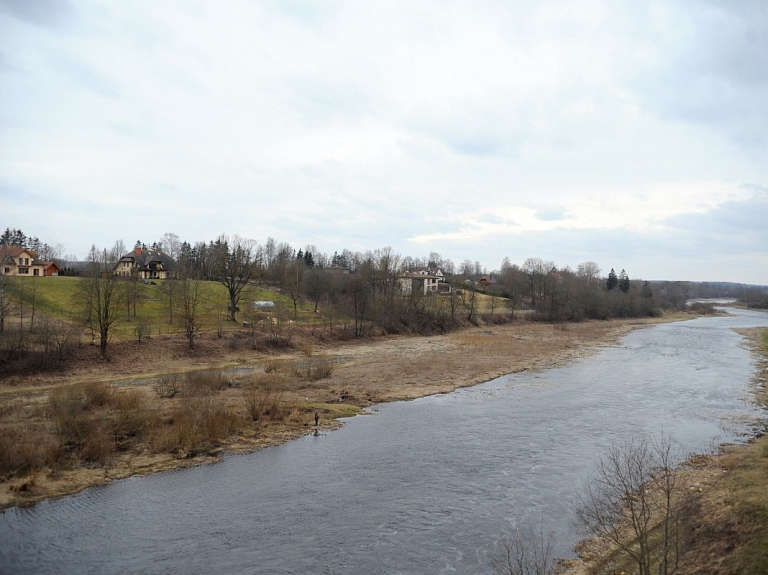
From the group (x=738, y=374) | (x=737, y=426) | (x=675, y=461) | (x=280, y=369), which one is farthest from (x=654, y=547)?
(x=738, y=374)

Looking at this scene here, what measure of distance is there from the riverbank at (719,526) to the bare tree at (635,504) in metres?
0.37

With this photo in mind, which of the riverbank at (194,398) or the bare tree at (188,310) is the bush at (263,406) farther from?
the bare tree at (188,310)

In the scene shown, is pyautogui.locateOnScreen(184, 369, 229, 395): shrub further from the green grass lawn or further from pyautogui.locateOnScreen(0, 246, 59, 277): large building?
pyautogui.locateOnScreen(0, 246, 59, 277): large building

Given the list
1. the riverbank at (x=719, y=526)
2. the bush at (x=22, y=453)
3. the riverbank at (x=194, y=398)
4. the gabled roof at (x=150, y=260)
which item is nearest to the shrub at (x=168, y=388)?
the riverbank at (x=194, y=398)

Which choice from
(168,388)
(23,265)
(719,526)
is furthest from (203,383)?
(23,265)

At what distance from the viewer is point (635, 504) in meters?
17.6

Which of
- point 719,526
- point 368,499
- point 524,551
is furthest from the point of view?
point 368,499

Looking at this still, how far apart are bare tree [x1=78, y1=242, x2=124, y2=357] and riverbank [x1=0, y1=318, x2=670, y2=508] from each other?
2.61 metres

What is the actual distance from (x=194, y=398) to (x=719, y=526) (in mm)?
24303

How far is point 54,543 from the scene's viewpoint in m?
14.7

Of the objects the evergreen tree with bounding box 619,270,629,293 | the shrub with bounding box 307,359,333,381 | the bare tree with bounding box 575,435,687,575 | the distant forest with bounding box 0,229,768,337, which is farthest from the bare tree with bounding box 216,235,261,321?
the evergreen tree with bounding box 619,270,629,293

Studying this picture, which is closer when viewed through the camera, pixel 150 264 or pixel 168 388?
pixel 168 388

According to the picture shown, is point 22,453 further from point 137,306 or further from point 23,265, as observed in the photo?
point 23,265

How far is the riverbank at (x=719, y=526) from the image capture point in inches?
461
